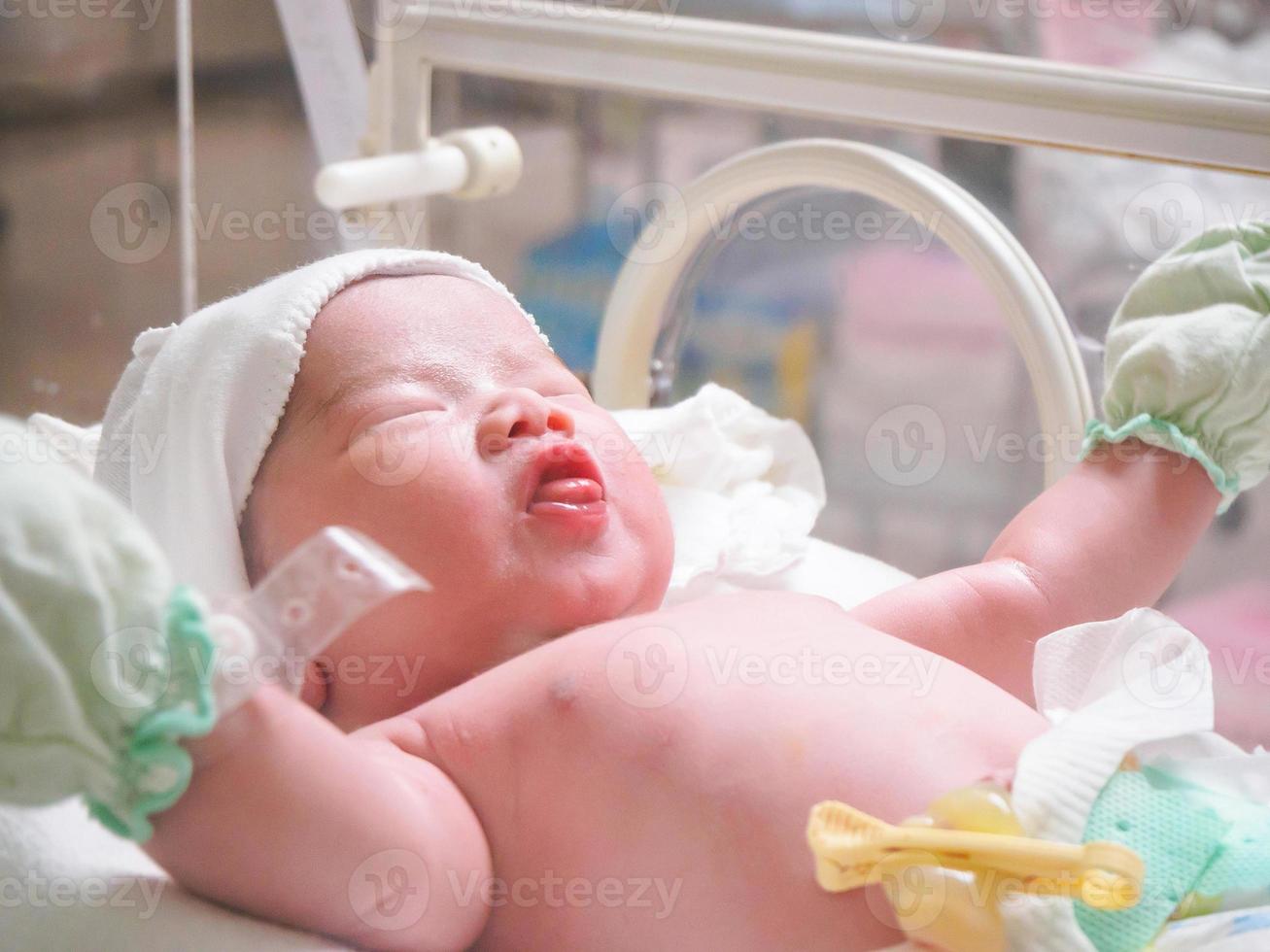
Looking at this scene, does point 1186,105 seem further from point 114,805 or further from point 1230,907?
point 114,805

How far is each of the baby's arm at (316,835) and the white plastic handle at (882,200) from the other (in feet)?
2.27

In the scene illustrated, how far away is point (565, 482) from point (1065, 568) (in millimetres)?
401

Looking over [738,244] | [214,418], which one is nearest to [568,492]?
[214,418]

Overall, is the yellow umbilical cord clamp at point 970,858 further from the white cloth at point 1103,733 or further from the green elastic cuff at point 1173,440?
the green elastic cuff at point 1173,440

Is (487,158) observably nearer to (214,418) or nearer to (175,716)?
(214,418)

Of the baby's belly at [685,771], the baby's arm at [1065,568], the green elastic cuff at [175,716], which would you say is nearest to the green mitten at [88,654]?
the green elastic cuff at [175,716]

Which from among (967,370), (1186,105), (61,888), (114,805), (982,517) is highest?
(1186,105)

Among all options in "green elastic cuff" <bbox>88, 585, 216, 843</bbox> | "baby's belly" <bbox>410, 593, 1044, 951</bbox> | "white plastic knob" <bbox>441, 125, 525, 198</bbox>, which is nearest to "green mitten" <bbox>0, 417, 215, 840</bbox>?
"green elastic cuff" <bbox>88, 585, 216, 843</bbox>

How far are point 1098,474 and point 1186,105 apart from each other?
0.30 metres

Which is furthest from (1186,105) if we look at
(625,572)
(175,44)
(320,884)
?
(175,44)

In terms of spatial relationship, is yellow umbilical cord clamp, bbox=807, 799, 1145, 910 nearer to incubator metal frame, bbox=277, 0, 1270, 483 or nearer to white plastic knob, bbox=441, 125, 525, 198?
incubator metal frame, bbox=277, 0, 1270, 483

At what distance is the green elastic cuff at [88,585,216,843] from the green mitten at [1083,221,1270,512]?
2.51 feet

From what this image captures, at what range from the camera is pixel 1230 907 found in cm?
72

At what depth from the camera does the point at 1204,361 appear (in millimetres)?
1029
